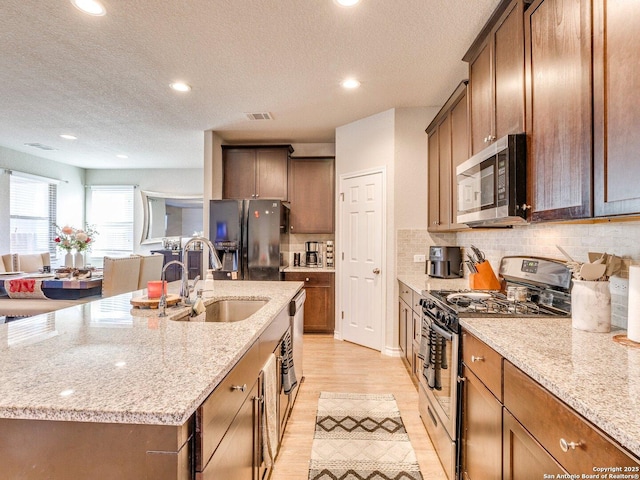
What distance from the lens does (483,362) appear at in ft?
4.60

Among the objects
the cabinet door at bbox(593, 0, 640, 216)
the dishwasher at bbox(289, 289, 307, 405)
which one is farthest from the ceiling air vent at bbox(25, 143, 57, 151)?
the cabinet door at bbox(593, 0, 640, 216)

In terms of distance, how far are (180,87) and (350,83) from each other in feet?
5.09

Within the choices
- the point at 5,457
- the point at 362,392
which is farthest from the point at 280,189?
the point at 5,457

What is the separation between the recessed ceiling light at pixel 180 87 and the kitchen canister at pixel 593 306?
3242 mm

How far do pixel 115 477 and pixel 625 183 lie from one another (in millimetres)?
1604

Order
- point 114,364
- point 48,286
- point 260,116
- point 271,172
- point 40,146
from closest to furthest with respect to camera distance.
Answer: point 114,364 < point 48,286 < point 260,116 < point 271,172 < point 40,146

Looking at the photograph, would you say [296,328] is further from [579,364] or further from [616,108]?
[616,108]

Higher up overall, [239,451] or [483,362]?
[483,362]

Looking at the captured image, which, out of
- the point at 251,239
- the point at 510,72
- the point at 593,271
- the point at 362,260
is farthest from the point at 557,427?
the point at 251,239

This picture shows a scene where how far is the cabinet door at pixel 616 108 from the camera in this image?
103 cm

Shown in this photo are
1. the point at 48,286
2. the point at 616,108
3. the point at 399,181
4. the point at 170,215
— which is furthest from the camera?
the point at 170,215

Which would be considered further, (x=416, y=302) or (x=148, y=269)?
(x=148, y=269)

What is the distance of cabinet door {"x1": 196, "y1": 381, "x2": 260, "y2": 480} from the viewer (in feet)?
3.08

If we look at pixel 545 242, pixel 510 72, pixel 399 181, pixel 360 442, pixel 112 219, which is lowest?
pixel 360 442
